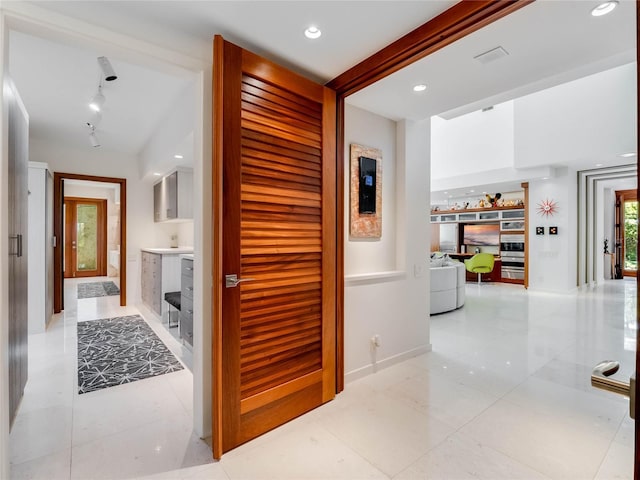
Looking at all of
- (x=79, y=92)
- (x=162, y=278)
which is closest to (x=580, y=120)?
(x=162, y=278)

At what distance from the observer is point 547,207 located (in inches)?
288

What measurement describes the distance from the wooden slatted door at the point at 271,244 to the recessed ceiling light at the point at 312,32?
0.89 ft

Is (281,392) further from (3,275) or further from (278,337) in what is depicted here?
(3,275)

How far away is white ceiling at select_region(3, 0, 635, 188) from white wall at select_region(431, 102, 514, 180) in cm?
541

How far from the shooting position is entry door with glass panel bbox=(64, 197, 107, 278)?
9.20 metres

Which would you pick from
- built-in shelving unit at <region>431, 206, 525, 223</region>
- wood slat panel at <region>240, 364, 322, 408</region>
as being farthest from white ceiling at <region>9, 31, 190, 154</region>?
built-in shelving unit at <region>431, 206, 525, 223</region>

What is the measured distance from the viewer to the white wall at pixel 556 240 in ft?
23.1

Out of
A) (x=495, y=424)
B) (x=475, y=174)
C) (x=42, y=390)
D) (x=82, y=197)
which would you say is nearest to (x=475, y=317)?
(x=495, y=424)

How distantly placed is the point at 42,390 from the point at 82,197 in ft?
→ 26.6

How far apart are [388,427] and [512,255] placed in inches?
325

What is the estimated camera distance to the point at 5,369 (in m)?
1.55

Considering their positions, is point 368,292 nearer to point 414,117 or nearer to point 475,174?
point 414,117

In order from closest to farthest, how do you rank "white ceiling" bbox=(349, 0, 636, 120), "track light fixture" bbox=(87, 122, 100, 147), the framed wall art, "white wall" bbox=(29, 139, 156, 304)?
"white ceiling" bbox=(349, 0, 636, 120), the framed wall art, "track light fixture" bbox=(87, 122, 100, 147), "white wall" bbox=(29, 139, 156, 304)

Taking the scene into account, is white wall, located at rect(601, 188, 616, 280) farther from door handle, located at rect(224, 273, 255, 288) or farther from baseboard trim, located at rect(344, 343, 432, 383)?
door handle, located at rect(224, 273, 255, 288)
